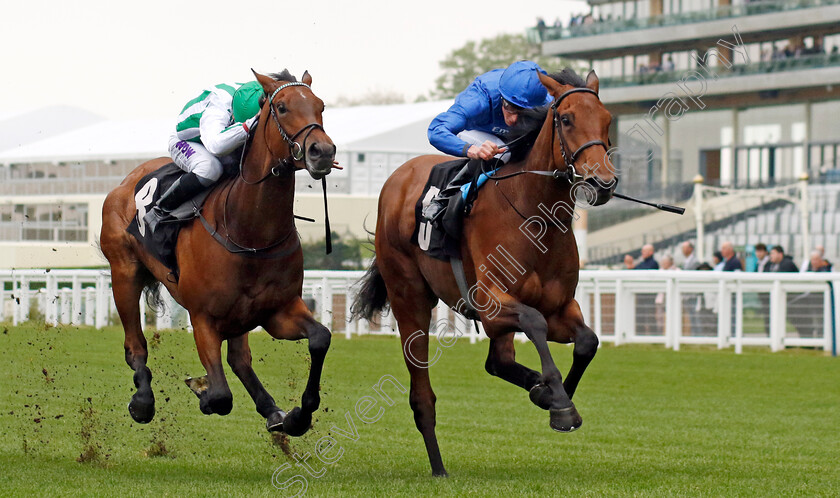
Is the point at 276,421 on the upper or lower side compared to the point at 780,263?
upper

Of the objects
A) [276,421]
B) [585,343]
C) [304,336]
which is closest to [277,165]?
[304,336]

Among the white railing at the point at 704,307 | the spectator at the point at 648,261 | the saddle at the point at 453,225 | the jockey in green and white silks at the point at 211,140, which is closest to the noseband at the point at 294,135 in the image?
the jockey in green and white silks at the point at 211,140

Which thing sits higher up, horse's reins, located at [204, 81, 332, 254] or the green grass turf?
horse's reins, located at [204, 81, 332, 254]

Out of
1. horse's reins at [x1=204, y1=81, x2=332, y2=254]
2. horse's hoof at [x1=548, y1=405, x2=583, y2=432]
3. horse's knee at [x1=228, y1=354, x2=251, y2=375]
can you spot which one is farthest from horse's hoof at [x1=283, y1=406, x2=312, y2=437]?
horse's hoof at [x1=548, y1=405, x2=583, y2=432]

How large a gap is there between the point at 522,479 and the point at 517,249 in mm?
1119

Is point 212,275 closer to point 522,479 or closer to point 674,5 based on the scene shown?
point 522,479

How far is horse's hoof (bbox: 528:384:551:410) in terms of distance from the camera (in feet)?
15.5

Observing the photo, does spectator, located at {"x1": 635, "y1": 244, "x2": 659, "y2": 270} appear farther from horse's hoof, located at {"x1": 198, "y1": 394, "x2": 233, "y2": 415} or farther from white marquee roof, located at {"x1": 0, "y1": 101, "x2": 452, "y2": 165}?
white marquee roof, located at {"x1": 0, "y1": 101, "x2": 452, "y2": 165}

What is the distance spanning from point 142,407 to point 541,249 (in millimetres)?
2158

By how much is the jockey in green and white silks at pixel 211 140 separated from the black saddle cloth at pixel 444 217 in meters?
0.92

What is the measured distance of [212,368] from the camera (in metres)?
5.25

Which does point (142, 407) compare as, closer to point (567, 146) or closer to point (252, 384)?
point (252, 384)

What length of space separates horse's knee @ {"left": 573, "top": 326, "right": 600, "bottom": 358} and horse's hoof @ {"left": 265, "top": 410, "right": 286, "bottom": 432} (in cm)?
140

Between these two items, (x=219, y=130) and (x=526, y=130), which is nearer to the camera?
(x=526, y=130)
